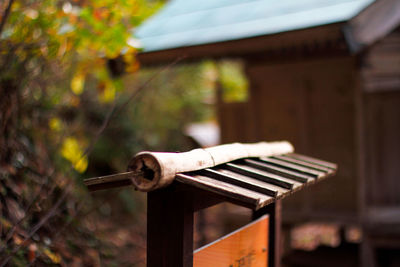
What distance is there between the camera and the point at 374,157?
5926 mm

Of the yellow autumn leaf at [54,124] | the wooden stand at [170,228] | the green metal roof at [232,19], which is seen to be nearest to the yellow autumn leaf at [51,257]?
the wooden stand at [170,228]

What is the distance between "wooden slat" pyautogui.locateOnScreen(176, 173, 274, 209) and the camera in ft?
5.38

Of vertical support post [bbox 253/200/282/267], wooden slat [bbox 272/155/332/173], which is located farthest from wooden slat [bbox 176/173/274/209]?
vertical support post [bbox 253/200/282/267]

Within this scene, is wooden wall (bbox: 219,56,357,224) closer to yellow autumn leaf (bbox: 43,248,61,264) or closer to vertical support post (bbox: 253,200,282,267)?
vertical support post (bbox: 253,200,282,267)

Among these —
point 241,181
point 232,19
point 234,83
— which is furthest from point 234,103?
point 234,83

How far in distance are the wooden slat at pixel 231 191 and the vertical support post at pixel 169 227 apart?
0.40ft

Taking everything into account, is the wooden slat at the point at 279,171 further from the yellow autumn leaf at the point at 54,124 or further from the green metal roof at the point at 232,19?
the yellow autumn leaf at the point at 54,124

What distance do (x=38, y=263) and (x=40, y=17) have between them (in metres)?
1.97

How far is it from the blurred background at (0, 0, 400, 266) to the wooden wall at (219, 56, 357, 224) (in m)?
0.02

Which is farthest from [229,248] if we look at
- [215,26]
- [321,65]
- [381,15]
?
[321,65]

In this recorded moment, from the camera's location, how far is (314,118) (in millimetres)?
6027

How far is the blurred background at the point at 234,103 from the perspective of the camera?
3535mm

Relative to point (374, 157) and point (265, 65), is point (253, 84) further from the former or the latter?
point (374, 157)

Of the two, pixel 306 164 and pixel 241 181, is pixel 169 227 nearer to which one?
pixel 241 181
